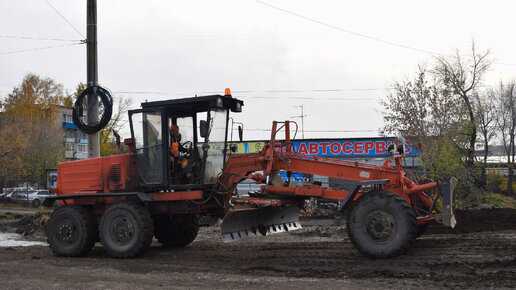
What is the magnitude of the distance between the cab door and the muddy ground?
1594mm

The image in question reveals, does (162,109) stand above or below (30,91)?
below

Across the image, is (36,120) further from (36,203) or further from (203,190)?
(203,190)

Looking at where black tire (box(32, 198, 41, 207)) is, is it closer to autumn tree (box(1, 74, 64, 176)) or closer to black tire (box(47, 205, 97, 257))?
autumn tree (box(1, 74, 64, 176))

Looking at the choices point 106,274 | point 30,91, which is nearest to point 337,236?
point 106,274

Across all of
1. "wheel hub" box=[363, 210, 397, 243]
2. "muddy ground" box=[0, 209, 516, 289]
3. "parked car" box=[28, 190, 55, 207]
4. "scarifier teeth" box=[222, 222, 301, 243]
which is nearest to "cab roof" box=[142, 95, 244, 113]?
"scarifier teeth" box=[222, 222, 301, 243]

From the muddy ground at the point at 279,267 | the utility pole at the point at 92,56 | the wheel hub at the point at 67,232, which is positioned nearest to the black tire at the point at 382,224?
the muddy ground at the point at 279,267

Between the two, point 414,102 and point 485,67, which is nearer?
point 414,102

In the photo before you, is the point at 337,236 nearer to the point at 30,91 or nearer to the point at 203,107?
the point at 203,107

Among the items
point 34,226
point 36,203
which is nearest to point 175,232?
point 34,226

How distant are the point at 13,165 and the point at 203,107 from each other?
121 ft

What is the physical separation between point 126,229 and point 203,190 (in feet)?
5.64

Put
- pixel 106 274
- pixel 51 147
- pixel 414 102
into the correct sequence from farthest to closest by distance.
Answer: pixel 51 147 → pixel 414 102 → pixel 106 274

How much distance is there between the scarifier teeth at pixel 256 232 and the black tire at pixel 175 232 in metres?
1.83

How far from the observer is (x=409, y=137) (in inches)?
932
